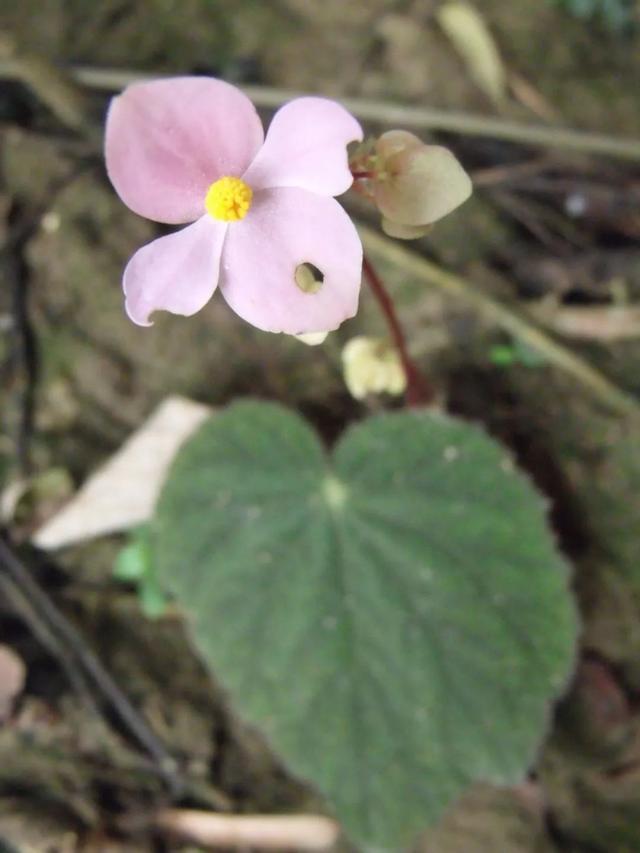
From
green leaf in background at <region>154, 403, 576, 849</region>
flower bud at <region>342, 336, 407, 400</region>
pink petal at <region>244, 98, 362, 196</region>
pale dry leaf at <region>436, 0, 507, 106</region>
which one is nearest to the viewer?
pink petal at <region>244, 98, 362, 196</region>

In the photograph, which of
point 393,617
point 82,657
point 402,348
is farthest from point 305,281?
point 82,657

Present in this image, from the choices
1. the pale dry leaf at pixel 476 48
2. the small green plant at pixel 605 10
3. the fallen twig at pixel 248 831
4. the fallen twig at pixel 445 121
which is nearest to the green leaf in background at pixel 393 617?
the fallen twig at pixel 248 831

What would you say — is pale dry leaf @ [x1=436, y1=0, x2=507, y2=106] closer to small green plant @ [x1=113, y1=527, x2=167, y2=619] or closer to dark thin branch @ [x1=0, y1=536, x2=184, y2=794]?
small green plant @ [x1=113, y1=527, x2=167, y2=619]

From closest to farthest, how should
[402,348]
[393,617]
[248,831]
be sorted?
1. [402,348]
2. [393,617]
3. [248,831]

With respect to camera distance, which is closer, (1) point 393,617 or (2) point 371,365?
(2) point 371,365

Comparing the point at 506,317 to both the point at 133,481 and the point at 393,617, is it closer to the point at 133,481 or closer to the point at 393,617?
the point at 393,617

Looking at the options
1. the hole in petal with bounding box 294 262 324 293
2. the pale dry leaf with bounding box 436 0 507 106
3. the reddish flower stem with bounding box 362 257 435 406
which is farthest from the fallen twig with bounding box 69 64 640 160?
the hole in petal with bounding box 294 262 324 293

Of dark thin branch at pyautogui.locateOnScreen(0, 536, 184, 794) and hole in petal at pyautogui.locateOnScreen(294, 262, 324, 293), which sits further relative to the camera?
dark thin branch at pyautogui.locateOnScreen(0, 536, 184, 794)

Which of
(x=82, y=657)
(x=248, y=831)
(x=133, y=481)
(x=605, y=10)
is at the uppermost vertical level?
(x=605, y=10)
